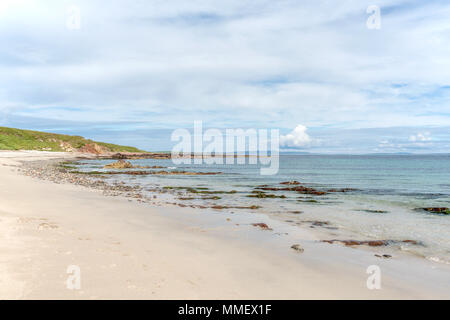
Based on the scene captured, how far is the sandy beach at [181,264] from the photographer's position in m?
Result: 5.46

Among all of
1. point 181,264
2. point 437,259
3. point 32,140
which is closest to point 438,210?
point 437,259

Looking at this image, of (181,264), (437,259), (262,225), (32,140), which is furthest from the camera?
(32,140)

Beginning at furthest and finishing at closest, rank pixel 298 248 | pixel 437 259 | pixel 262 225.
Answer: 1. pixel 262 225
2. pixel 298 248
3. pixel 437 259

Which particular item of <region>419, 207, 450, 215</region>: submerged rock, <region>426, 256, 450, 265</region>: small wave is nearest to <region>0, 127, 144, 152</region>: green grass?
<region>419, 207, 450, 215</region>: submerged rock

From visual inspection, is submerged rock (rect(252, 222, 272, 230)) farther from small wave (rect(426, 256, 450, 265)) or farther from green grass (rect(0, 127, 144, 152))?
green grass (rect(0, 127, 144, 152))

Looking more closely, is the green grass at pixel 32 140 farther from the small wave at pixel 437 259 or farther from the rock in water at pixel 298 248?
the small wave at pixel 437 259

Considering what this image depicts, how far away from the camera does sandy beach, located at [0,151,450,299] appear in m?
5.46

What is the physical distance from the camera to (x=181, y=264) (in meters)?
6.96

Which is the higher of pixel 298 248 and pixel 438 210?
pixel 298 248

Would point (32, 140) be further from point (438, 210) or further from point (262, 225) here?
point (438, 210)
